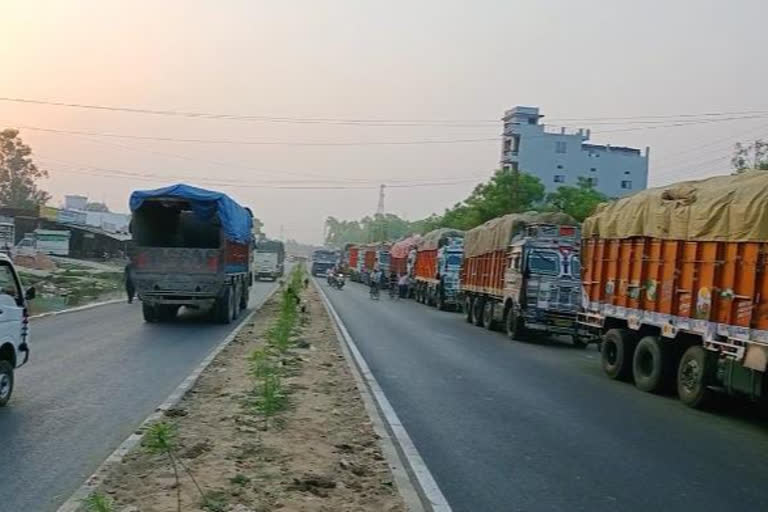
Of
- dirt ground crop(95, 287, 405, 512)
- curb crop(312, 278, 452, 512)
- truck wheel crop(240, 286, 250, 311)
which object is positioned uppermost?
truck wheel crop(240, 286, 250, 311)

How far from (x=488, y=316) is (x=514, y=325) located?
4024 millimetres

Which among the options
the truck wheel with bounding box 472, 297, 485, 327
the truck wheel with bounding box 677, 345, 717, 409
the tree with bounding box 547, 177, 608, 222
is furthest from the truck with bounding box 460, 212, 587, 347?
the tree with bounding box 547, 177, 608, 222

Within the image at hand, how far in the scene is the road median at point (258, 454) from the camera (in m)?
6.54

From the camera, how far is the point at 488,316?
28.7 meters

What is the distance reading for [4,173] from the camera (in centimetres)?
9481

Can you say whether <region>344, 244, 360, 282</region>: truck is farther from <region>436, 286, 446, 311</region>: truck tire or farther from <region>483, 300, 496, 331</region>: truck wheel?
<region>483, 300, 496, 331</region>: truck wheel

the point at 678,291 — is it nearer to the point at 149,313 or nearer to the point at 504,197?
the point at 149,313

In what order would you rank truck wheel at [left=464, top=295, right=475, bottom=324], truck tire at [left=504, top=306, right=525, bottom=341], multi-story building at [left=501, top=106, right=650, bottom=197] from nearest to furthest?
truck tire at [left=504, top=306, right=525, bottom=341] < truck wheel at [left=464, top=295, right=475, bottom=324] < multi-story building at [left=501, top=106, right=650, bottom=197]

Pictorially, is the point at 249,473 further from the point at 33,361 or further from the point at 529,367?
the point at 529,367

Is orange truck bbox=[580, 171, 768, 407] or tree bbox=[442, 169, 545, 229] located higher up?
tree bbox=[442, 169, 545, 229]

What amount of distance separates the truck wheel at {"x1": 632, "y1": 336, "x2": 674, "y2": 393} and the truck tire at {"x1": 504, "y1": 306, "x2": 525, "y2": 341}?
9.03m

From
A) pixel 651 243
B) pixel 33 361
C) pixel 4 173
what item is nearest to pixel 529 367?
pixel 651 243

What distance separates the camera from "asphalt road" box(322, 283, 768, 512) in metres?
7.30

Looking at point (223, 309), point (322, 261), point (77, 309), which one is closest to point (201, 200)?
point (223, 309)
